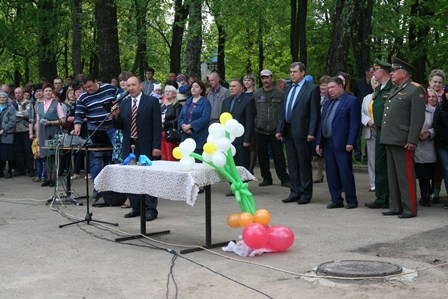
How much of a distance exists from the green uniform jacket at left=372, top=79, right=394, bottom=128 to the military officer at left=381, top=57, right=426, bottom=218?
658mm

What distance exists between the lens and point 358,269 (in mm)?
7297

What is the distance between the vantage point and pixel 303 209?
1197 cm

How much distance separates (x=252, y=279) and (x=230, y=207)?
5206 millimetres

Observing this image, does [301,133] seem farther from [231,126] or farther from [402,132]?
[231,126]

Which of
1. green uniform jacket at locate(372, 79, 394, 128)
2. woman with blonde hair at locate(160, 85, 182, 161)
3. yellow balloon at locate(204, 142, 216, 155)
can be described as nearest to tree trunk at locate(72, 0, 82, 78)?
woman with blonde hair at locate(160, 85, 182, 161)

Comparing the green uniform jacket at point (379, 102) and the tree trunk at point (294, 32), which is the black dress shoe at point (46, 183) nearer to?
the green uniform jacket at point (379, 102)

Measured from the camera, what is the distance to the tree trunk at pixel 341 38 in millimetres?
18578

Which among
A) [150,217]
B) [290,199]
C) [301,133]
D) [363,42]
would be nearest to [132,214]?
[150,217]

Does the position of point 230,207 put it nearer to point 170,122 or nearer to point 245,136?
point 245,136

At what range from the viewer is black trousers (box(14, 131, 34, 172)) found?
1856 centimetres

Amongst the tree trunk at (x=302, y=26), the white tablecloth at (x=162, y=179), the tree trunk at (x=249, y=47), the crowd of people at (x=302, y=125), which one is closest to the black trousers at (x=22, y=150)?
the crowd of people at (x=302, y=125)

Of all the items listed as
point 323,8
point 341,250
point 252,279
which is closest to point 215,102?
point 341,250

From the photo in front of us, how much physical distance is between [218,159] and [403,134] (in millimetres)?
3484

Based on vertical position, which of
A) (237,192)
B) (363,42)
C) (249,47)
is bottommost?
(237,192)
